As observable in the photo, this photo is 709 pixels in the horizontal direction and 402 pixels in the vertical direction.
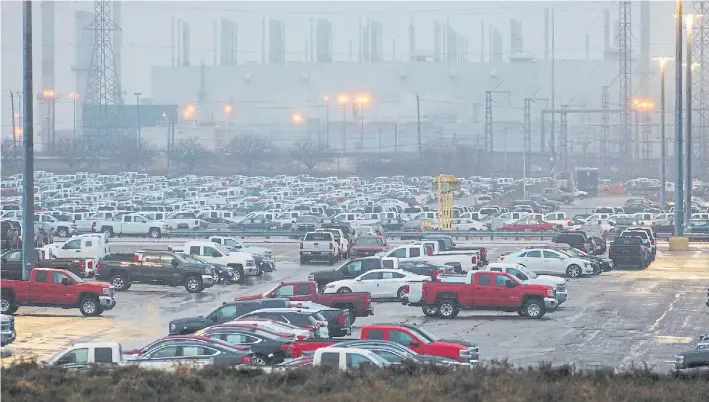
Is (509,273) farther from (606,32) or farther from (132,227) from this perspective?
(606,32)

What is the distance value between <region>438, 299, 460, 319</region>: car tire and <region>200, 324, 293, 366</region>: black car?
8.79 meters

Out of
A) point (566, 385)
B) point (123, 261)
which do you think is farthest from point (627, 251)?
point (566, 385)

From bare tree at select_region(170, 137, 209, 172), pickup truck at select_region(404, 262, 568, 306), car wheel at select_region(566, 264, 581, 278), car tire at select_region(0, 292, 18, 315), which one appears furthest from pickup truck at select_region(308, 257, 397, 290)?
bare tree at select_region(170, 137, 209, 172)

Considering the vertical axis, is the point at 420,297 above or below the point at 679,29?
below

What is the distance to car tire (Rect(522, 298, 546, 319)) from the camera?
2920 cm

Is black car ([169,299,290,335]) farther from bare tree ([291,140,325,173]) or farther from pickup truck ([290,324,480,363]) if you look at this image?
bare tree ([291,140,325,173])

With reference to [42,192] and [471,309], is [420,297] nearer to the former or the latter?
[471,309]

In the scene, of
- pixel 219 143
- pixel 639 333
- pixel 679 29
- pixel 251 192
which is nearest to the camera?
pixel 639 333

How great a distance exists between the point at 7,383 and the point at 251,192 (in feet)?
265

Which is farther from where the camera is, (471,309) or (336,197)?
(336,197)

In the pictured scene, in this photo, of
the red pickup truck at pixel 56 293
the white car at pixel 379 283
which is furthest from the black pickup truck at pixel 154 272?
the red pickup truck at pixel 56 293

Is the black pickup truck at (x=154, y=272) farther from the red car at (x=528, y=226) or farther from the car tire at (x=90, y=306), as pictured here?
the red car at (x=528, y=226)

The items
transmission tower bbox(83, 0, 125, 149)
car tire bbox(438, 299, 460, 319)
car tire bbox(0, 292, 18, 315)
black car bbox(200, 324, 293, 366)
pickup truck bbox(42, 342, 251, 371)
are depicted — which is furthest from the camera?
transmission tower bbox(83, 0, 125, 149)

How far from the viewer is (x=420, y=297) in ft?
97.0
